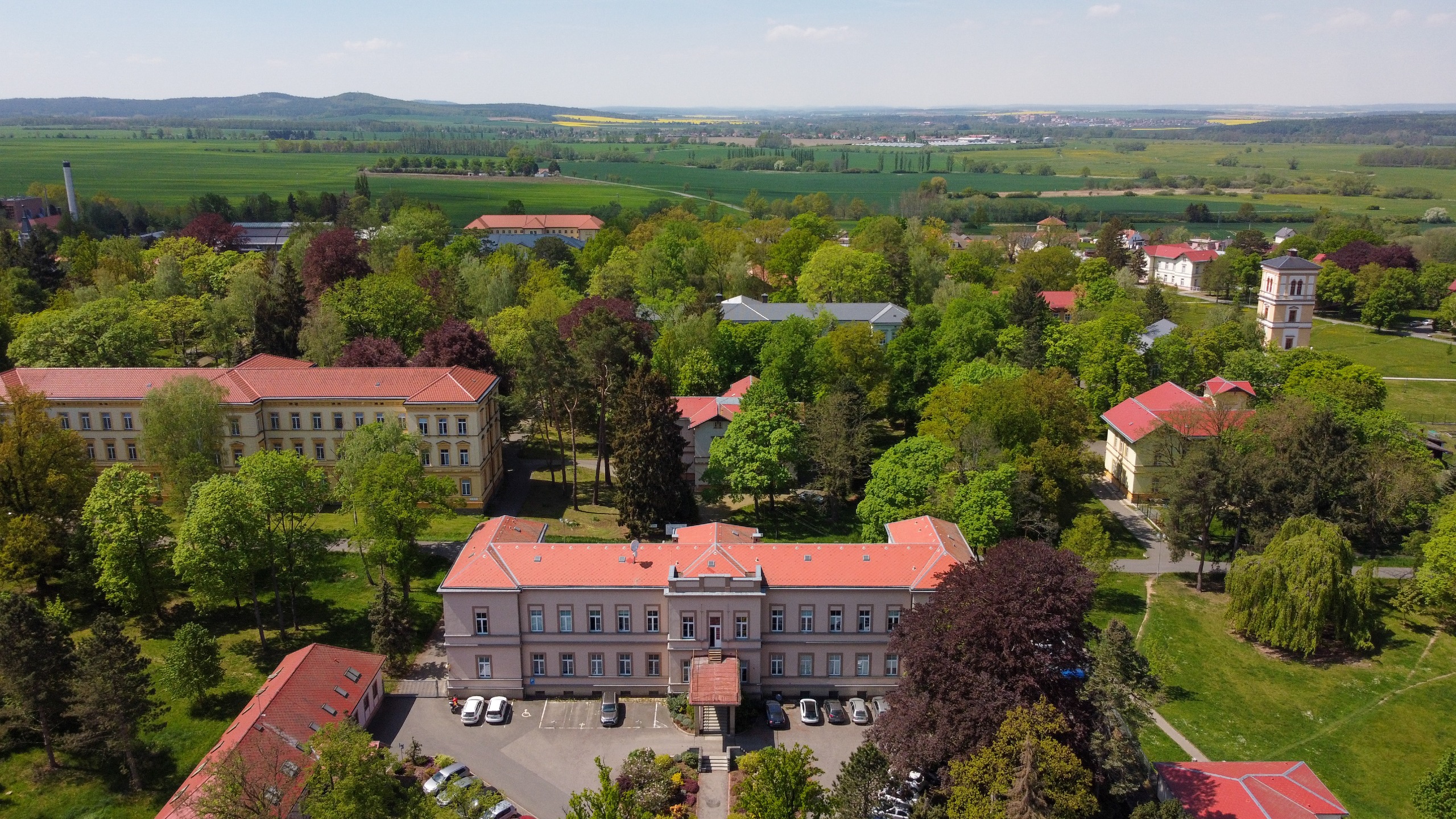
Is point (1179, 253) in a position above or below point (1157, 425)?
above

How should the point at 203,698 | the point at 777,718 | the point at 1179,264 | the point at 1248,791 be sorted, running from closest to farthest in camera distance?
the point at 1248,791, the point at 777,718, the point at 203,698, the point at 1179,264

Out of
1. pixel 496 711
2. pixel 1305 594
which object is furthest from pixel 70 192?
pixel 1305 594

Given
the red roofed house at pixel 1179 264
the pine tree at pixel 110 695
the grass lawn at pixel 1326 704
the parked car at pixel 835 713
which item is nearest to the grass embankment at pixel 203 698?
the pine tree at pixel 110 695

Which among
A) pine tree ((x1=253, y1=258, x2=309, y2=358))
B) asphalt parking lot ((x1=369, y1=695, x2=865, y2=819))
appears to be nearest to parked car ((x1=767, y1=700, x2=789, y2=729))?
asphalt parking lot ((x1=369, y1=695, x2=865, y2=819))

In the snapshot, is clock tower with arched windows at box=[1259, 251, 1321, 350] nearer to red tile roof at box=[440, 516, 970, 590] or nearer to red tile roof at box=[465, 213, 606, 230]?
red tile roof at box=[440, 516, 970, 590]

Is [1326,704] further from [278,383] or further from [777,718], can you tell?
[278,383]
